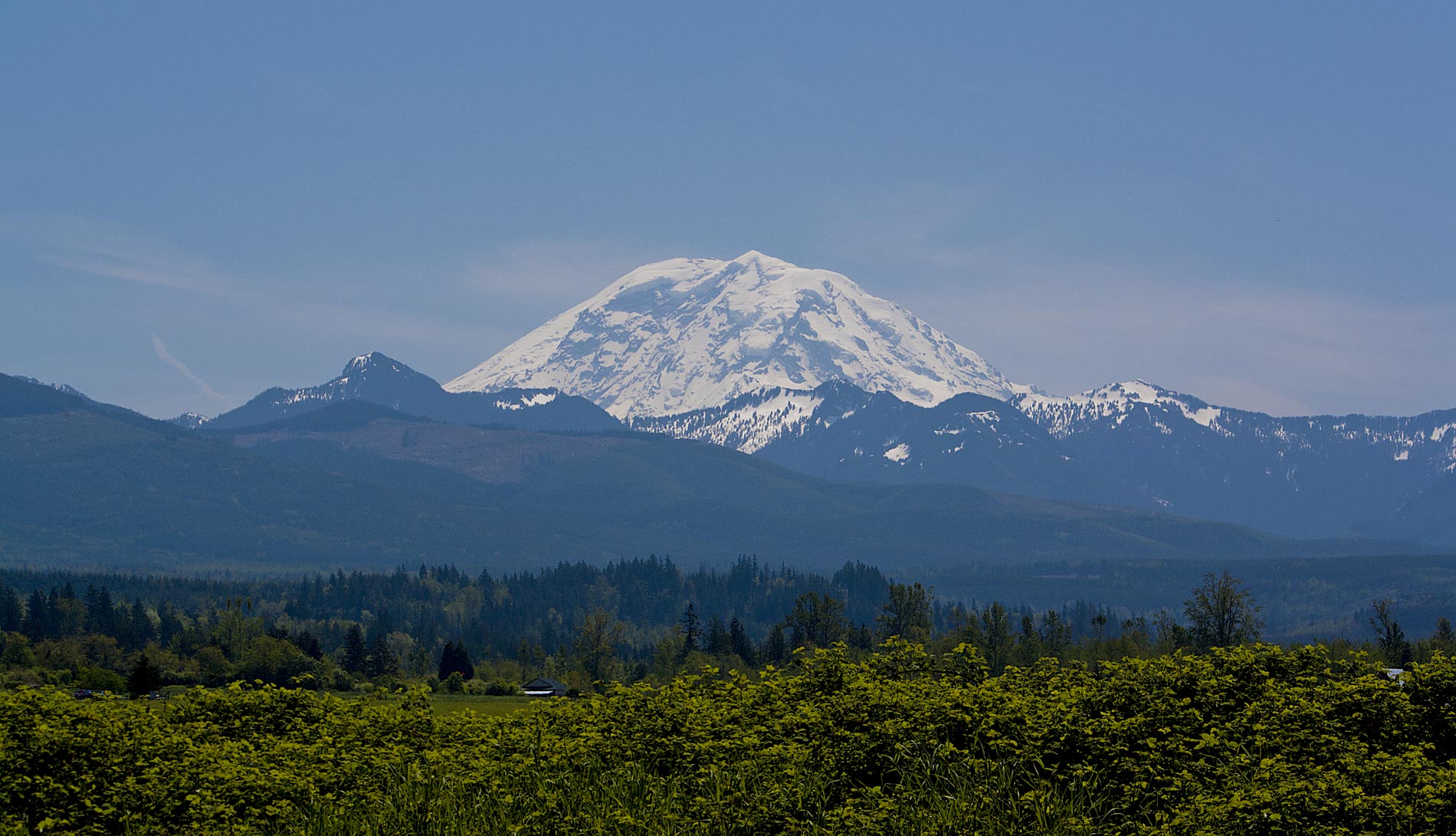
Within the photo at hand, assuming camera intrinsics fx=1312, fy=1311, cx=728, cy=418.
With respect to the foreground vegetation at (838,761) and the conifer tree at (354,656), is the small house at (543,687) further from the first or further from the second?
the foreground vegetation at (838,761)

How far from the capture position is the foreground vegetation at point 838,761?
67.8 ft

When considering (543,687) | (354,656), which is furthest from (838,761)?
(354,656)

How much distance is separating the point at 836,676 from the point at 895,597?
107 meters

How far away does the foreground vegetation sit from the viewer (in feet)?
67.8

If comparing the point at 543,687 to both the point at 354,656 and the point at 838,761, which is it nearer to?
the point at 354,656

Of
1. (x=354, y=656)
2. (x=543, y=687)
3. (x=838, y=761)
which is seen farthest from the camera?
(x=354, y=656)

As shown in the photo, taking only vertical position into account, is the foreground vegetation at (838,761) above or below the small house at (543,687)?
above

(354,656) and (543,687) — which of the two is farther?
(354,656)

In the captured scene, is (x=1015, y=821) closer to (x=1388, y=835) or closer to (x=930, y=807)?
(x=930, y=807)

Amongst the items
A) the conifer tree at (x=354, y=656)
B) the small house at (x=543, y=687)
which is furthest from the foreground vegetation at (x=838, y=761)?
the conifer tree at (x=354, y=656)

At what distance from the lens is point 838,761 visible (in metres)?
23.5

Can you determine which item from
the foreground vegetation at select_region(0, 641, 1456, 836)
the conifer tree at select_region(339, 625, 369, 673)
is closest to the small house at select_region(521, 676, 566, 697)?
the conifer tree at select_region(339, 625, 369, 673)

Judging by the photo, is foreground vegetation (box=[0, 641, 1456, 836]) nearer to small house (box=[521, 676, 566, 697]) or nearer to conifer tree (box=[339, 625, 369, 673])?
small house (box=[521, 676, 566, 697])

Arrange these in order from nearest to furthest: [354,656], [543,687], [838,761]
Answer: [838,761]
[543,687]
[354,656]
